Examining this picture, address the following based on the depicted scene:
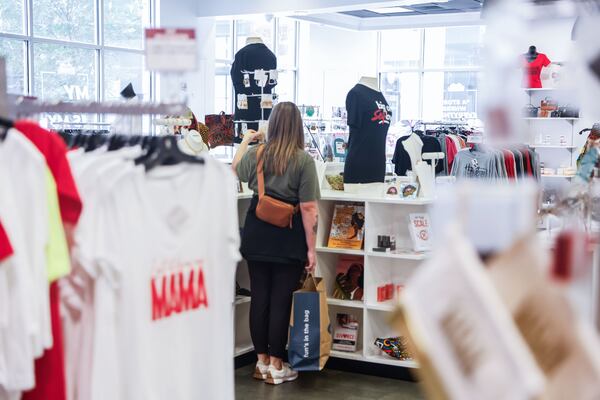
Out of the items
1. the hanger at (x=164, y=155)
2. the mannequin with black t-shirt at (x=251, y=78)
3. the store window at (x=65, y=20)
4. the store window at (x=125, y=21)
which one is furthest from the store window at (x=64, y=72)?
the hanger at (x=164, y=155)

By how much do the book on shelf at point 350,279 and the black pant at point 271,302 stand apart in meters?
0.53

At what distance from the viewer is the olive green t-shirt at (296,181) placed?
481 centimetres

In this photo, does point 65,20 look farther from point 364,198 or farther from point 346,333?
point 346,333

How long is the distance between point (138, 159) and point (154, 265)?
0.34 m

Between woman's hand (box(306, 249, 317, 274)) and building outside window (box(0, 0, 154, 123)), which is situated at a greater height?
building outside window (box(0, 0, 154, 123))

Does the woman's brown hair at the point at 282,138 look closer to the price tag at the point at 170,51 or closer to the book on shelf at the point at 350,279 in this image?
the book on shelf at the point at 350,279

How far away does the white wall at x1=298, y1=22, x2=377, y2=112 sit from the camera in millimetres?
15523

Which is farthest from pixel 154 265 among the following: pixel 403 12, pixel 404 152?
pixel 403 12

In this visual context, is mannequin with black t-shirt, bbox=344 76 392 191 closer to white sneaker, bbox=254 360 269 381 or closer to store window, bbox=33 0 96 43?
white sneaker, bbox=254 360 269 381

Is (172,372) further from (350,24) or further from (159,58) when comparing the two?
(350,24)

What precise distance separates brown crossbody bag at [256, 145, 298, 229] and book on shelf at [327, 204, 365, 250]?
2.20ft

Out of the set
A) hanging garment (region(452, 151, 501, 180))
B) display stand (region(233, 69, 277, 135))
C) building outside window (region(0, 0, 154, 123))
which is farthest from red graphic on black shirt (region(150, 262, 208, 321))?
building outside window (region(0, 0, 154, 123))

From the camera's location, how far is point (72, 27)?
10898 millimetres

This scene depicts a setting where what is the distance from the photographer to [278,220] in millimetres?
4840
